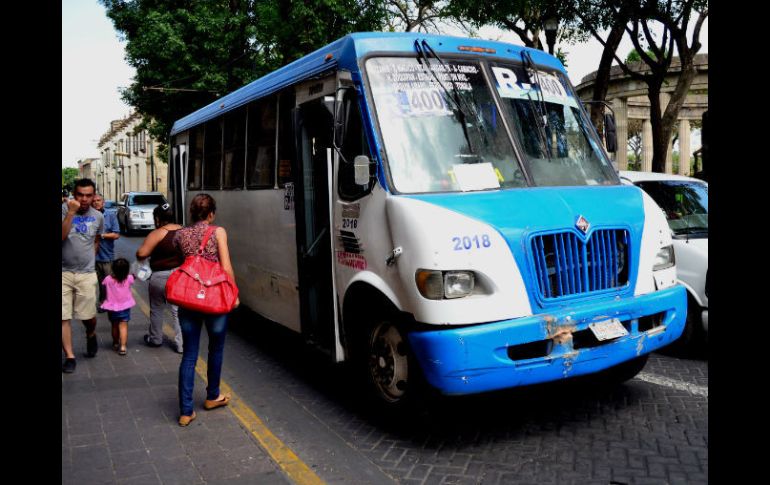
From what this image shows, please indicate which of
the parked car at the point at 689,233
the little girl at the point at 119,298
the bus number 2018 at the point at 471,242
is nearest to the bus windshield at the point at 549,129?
the parked car at the point at 689,233

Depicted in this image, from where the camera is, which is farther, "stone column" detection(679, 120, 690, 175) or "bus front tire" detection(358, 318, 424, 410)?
"stone column" detection(679, 120, 690, 175)

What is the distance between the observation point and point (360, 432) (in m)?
5.16

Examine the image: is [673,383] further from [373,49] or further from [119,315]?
[119,315]

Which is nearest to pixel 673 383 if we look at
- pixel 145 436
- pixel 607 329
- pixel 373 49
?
pixel 607 329

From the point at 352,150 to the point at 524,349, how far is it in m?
1.97

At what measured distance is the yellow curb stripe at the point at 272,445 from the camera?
438 centimetres

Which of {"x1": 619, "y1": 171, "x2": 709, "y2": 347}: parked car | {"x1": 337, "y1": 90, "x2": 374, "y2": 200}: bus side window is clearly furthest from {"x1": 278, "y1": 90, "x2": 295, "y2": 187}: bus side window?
{"x1": 619, "y1": 171, "x2": 709, "y2": 347}: parked car

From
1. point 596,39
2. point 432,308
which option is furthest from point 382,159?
point 596,39

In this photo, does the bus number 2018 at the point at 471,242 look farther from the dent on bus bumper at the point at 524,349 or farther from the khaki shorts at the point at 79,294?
the khaki shorts at the point at 79,294

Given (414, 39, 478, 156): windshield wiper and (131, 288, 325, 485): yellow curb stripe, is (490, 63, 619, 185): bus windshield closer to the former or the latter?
(414, 39, 478, 156): windshield wiper

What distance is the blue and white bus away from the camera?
4.45m

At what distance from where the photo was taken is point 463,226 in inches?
176

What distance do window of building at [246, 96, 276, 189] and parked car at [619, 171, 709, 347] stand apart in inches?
135

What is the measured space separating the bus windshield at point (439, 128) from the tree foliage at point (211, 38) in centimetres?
1525
